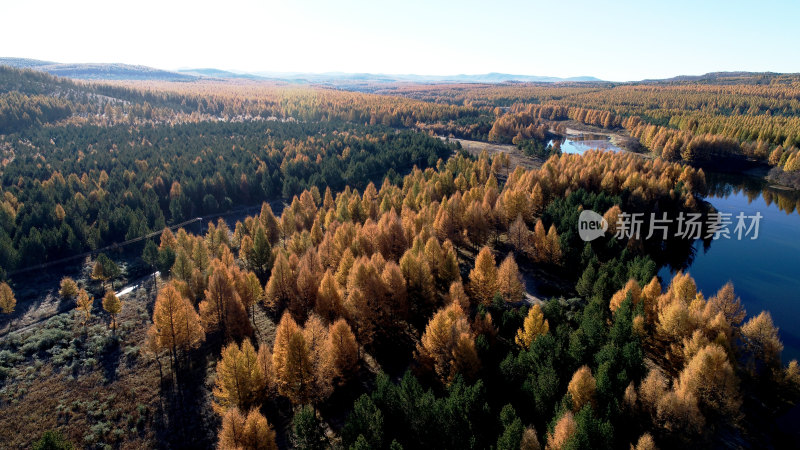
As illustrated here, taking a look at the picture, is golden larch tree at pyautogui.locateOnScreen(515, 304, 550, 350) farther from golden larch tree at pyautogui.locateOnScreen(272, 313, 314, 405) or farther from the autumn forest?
golden larch tree at pyautogui.locateOnScreen(272, 313, 314, 405)

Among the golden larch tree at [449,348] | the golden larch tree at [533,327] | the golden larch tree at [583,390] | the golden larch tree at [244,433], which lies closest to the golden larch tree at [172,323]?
the golden larch tree at [244,433]

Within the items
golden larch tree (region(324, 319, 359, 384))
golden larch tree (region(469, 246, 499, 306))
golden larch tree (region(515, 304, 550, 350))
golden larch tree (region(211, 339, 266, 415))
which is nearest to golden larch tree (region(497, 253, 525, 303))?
golden larch tree (region(469, 246, 499, 306))

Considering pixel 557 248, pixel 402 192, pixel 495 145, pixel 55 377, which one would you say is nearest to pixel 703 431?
pixel 557 248

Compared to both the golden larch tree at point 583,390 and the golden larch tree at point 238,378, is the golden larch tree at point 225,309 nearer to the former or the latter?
the golden larch tree at point 238,378

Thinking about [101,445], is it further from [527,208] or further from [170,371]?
[527,208]

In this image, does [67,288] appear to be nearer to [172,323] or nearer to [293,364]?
[172,323]

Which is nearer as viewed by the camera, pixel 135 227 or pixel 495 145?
pixel 135 227
